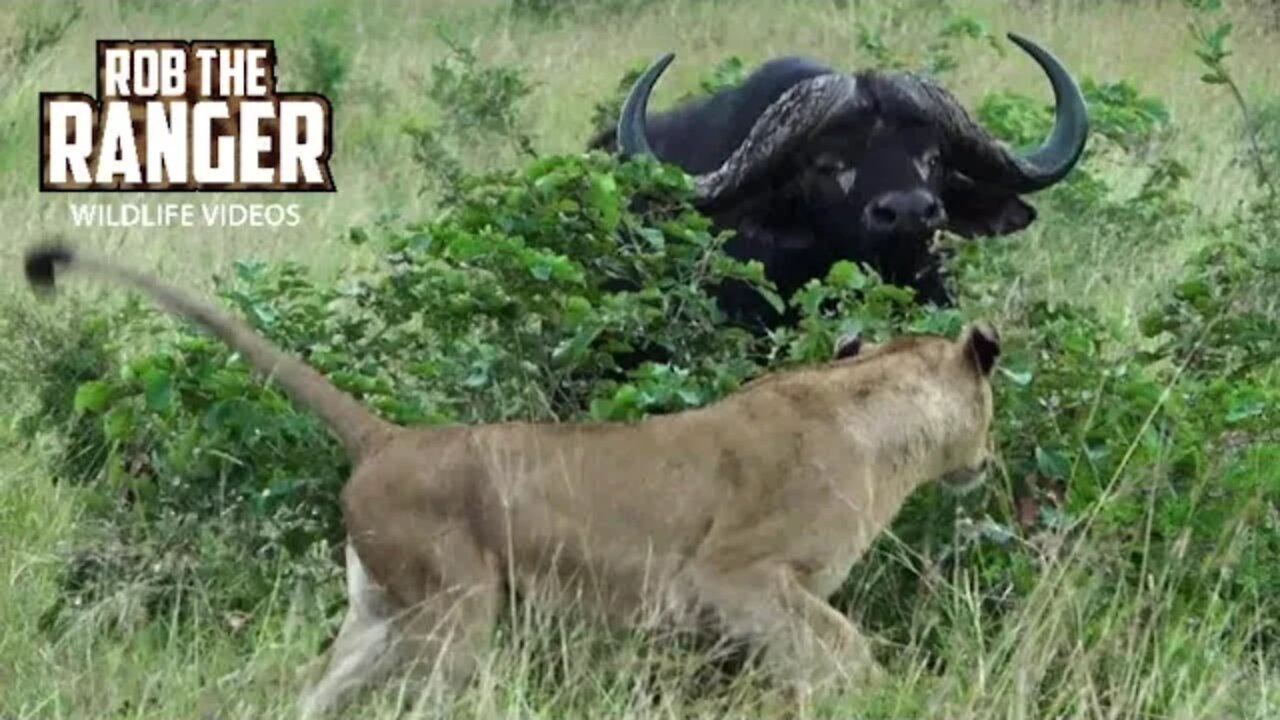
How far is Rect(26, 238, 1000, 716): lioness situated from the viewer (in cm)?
556

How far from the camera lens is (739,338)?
688cm

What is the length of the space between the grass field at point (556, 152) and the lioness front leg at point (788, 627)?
0.08 m

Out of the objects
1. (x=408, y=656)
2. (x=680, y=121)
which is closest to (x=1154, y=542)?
(x=408, y=656)

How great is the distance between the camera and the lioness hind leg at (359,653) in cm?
563

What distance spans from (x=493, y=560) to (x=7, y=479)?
216 cm

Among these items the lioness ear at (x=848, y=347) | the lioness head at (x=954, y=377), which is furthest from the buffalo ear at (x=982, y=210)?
the lioness head at (x=954, y=377)

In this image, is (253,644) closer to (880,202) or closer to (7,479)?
(7,479)

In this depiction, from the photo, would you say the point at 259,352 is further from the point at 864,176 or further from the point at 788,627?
the point at 864,176

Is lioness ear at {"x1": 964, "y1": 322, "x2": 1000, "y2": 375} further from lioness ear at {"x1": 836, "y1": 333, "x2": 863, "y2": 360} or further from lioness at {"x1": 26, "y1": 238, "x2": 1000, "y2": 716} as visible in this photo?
lioness ear at {"x1": 836, "y1": 333, "x2": 863, "y2": 360}

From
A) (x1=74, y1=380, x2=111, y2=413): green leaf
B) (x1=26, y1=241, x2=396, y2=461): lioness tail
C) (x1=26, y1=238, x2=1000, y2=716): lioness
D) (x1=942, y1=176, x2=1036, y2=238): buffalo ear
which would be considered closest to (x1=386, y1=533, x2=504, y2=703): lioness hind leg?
(x1=26, y1=238, x2=1000, y2=716): lioness

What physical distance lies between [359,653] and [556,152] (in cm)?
768

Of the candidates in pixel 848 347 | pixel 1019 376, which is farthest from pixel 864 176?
pixel 848 347

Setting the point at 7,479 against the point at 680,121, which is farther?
the point at 680,121

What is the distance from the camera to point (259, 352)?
5801 mm
